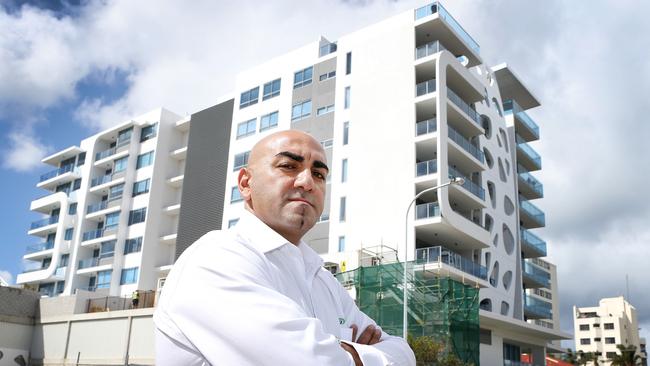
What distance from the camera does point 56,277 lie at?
55688 millimetres

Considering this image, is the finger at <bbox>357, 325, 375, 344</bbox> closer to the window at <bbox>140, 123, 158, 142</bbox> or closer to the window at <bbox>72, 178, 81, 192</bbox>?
the window at <bbox>140, 123, 158, 142</bbox>

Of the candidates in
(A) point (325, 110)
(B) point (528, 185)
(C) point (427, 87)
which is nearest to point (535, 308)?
(B) point (528, 185)

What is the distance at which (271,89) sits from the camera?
47.5m

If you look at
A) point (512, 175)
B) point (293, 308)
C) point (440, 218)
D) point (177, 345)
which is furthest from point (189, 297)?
point (512, 175)

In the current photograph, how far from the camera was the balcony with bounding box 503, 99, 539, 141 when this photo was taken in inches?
2047

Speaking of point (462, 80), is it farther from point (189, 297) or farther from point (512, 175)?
point (189, 297)

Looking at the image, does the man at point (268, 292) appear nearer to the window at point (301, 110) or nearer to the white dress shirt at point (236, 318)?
the white dress shirt at point (236, 318)

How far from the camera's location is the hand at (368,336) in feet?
7.68

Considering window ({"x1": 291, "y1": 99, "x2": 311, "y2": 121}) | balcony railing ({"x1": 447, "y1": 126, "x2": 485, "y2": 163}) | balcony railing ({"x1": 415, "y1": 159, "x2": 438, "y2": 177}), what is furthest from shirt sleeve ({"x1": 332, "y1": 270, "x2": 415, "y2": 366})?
window ({"x1": 291, "y1": 99, "x2": 311, "y2": 121})

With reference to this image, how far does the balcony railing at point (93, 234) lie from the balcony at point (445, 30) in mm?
32669

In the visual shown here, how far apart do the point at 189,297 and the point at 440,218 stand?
33.4 metres

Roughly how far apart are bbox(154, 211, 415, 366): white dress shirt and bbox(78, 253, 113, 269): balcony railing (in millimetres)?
53286

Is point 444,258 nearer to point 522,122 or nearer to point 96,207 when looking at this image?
point 522,122

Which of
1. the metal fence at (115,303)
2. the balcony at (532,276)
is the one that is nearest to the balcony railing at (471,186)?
the balcony at (532,276)
